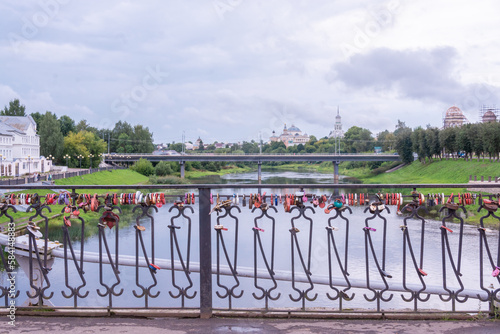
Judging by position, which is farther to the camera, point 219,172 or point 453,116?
point 453,116

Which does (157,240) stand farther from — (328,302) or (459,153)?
(459,153)

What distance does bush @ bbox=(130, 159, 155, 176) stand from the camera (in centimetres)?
7194

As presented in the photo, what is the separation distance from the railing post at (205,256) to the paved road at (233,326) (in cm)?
13

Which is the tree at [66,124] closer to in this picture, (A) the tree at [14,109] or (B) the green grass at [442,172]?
(A) the tree at [14,109]

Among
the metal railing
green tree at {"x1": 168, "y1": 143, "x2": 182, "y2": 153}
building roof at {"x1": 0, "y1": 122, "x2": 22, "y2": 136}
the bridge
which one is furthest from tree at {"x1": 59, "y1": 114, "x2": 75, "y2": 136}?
the metal railing

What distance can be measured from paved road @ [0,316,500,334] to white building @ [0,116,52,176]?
55320 mm

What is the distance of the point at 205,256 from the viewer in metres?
4.13

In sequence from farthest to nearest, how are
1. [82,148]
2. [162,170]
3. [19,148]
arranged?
[162,170] < [82,148] < [19,148]

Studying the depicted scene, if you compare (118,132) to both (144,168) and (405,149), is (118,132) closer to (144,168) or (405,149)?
(144,168)

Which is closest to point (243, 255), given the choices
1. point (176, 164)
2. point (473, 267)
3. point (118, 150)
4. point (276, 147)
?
point (473, 267)

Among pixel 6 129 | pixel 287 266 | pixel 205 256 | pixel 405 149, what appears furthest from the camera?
pixel 405 149

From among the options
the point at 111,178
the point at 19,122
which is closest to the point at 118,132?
the point at 19,122

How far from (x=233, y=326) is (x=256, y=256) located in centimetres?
144

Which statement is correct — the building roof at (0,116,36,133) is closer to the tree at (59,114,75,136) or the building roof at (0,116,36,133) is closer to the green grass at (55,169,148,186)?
the green grass at (55,169,148,186)
